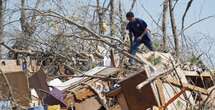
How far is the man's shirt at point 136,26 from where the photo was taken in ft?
26.6

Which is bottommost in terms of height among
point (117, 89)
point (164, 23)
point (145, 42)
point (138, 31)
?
point (117, 89)

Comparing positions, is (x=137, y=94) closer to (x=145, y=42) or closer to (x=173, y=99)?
(x=173, y=99)

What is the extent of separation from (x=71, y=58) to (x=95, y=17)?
1763 mm

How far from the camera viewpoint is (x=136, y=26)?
8109 mm

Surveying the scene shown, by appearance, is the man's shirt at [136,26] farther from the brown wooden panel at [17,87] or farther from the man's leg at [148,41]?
the brown wooden panel at [17,87]

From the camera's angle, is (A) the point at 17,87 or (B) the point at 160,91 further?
(A) the point at 17,87

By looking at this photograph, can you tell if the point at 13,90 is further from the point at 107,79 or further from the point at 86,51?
the point at 86,51

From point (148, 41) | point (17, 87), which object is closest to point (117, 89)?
point (17, 87)

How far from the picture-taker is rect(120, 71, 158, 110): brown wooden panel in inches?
186

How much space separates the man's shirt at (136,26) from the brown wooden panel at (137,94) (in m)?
3.06

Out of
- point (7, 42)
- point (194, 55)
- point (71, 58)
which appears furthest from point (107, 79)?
point (7, 42)

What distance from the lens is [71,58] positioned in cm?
837

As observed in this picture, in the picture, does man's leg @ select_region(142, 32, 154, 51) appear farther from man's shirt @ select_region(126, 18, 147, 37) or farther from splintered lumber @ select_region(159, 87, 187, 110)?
splintered lumber @ select_region(159, 87, 187, 110)

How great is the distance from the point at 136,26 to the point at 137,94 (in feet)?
10.9
